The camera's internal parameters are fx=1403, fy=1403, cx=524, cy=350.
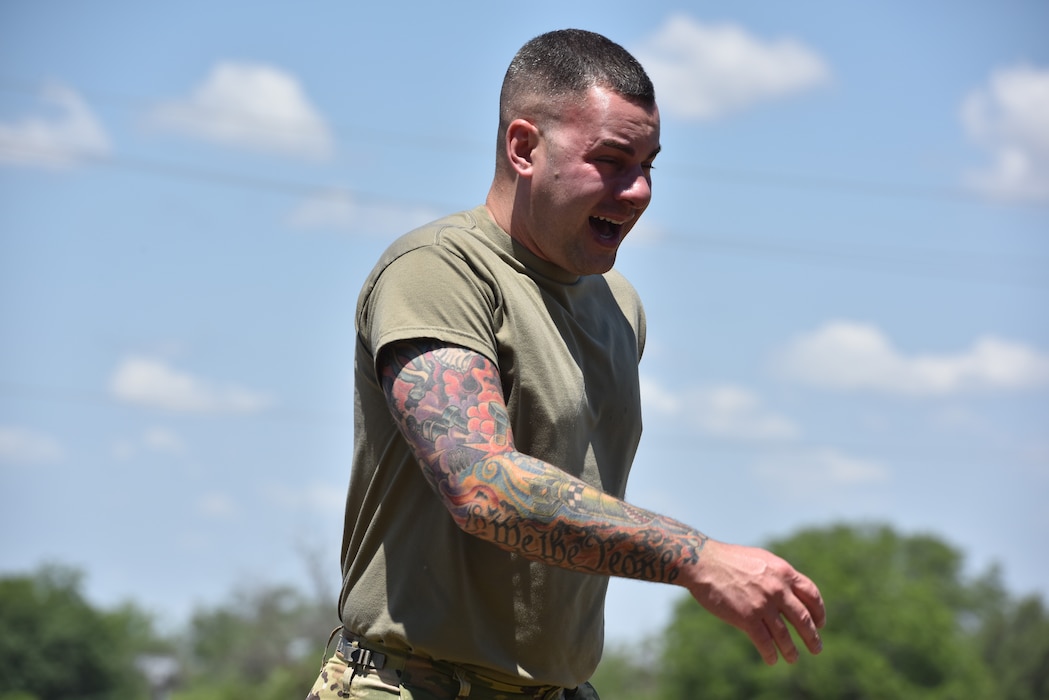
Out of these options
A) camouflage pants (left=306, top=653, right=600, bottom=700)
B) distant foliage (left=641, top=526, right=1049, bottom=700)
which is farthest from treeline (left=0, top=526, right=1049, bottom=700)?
camouflage pants (left=306, top=653, right=600, bottom=700)

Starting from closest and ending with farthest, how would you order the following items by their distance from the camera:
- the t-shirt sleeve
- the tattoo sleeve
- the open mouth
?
the tattoo sleeve, the t-shirt sleeve, the open mouth

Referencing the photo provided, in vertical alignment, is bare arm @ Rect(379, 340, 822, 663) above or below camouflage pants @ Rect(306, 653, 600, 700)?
above

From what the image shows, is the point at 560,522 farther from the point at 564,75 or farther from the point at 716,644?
the point at 716,644

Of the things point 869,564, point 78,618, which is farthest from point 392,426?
point 78,618

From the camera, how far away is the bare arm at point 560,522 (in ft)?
11.1

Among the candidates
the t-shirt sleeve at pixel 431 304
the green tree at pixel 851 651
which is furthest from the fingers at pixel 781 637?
the green tree at pixel 851 651

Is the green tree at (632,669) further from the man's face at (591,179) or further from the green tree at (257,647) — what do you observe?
the man's face at (591,179)

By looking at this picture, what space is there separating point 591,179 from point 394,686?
151 centimetres

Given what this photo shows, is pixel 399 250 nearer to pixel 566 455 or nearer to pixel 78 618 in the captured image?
pixel 566 455

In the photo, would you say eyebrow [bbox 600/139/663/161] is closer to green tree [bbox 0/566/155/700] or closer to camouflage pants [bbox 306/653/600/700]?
camouflage pants [bbox 306/653/600/700]

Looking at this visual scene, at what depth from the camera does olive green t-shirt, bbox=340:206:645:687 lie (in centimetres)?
379

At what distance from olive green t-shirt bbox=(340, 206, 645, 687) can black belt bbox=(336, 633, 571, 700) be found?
36mm

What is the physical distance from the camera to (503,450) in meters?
3.53

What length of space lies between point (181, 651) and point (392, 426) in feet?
309
